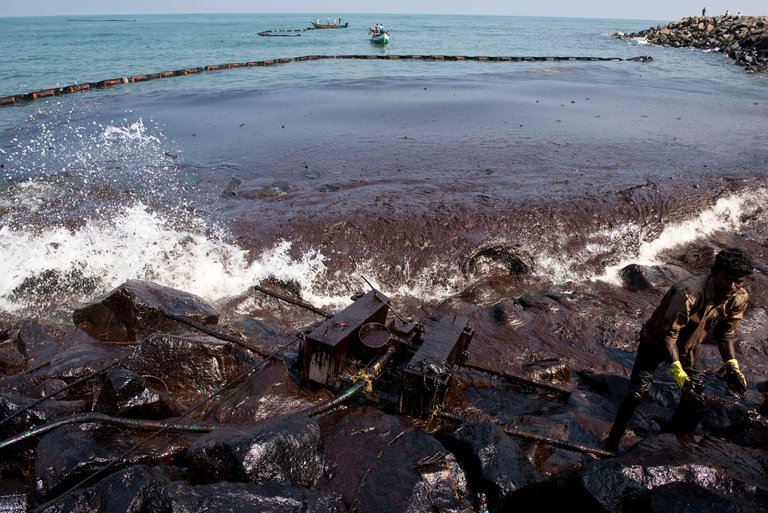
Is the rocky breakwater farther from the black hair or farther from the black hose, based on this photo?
the black hose

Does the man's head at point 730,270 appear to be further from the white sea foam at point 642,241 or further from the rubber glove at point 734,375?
the white sea foam at point 642,241

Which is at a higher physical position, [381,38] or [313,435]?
[381,38]

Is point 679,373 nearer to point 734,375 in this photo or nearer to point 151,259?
point 734,375

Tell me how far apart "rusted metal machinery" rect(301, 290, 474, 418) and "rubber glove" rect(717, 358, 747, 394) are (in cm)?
268

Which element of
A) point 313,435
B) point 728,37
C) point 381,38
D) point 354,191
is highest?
point 728,37

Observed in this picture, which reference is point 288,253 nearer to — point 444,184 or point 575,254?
point 444,184

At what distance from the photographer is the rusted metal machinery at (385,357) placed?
14.7ft

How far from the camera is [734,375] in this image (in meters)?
4.68

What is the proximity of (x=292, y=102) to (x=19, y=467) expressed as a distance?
2069 centimetres

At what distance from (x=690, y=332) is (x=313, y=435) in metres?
4.03

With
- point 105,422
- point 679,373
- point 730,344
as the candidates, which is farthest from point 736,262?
point 105,422

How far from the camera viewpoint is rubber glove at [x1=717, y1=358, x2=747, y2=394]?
15.2 ft

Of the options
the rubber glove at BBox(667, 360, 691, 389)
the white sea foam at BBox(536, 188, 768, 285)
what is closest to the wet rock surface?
the rubber glove at BBox(667, 360, 691, 389)

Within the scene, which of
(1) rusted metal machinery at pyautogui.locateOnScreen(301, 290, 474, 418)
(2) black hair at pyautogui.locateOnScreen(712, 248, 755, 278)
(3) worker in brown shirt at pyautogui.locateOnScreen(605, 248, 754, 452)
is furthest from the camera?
(1) rusted metal machinery at pyautogui.locateOnScreen(301, 290, 474, 418)
